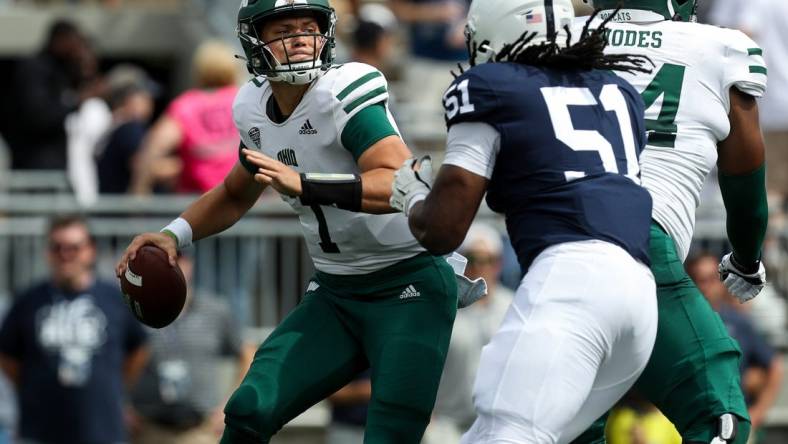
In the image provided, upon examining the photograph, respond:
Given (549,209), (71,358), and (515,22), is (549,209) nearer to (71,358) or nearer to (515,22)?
(515,22)

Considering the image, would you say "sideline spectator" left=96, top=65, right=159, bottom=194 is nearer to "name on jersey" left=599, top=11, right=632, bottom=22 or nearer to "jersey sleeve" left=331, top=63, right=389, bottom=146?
"jersey sleeve" left=331, top=63, right=389, bottom=146

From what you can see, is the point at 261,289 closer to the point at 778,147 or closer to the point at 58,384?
the point at 58,384

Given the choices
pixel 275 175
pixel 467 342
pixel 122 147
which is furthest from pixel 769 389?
pixel 275 175

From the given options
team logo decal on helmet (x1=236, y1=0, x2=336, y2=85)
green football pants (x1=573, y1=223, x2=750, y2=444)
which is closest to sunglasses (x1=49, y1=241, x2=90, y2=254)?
team logo decal on helmet (x1=236, y1=0, x2=336, y2=85)

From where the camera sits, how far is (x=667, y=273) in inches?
206

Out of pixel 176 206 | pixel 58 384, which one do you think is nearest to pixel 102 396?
pixel 58 384

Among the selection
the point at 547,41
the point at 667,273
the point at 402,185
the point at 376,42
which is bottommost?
the point at 376,42

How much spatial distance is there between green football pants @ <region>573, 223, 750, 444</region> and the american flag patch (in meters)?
0.84

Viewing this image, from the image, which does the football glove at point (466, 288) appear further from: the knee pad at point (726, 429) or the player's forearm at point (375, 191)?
the knee pad at point (726, 429)

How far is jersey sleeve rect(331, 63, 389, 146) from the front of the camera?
17.5ft

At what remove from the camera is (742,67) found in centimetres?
534

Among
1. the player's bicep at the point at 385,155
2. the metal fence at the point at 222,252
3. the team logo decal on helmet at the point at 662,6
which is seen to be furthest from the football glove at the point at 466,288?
the metal fence at the point at 222,252

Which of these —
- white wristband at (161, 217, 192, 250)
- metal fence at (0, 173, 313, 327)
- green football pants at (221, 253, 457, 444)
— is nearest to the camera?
green football pants at (221, 253, 457, 444)

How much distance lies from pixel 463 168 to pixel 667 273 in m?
0.96
